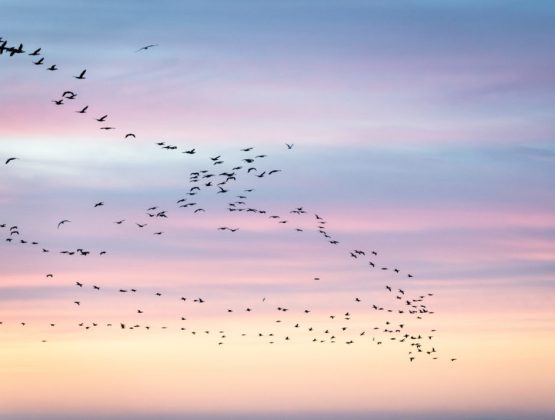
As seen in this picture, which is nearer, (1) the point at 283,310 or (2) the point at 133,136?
(2) the point at 133,136

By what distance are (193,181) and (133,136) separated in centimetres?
878

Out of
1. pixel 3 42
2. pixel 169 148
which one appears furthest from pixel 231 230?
pixel 3 42

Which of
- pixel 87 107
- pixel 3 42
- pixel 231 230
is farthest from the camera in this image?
pixel 231 230

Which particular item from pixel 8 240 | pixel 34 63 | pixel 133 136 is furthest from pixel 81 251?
pixel 34 63

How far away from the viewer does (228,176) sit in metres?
157

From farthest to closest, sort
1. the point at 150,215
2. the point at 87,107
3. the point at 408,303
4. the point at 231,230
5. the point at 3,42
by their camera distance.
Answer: the point at 408,303
the point at 231,230
the point at 150,215
the point at 87,107
the point at 3,42

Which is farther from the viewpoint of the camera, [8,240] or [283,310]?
[283,310]

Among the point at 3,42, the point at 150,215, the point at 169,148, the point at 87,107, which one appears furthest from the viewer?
the point at 150,215

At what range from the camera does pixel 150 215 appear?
514 ft

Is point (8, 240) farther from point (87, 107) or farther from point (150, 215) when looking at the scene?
point (87, 107)

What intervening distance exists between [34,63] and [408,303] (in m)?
69.0

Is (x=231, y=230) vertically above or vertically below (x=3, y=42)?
above

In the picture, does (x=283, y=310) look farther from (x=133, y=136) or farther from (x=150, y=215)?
(x=133, y=136)

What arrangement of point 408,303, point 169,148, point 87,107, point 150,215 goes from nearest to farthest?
1. point 87,107
2. point 169,148
3. point 150,215
4. point 408,303
